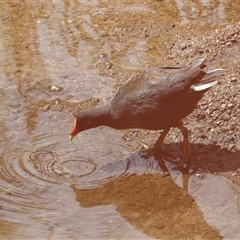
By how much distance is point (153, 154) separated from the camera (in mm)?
6082

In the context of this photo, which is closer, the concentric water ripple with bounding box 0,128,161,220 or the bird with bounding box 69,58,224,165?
the concentric water ripple with bounding box 0,128,161,220

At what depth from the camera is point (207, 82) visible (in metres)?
5.78

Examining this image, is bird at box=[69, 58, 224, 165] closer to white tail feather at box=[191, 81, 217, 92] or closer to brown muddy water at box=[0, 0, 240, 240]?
white tail feather at box=[191, 81, 217, 92]

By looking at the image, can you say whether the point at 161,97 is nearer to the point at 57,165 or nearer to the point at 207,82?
the point at 207,82

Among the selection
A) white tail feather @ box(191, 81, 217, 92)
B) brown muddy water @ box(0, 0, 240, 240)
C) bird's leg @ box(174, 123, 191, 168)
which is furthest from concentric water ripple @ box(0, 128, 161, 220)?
white tail feather @ box(191, 81, 217, 92)

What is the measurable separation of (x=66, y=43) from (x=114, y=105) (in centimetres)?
226

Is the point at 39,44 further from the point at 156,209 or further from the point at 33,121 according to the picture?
the point at 156,209

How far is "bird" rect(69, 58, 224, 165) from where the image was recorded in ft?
18.9

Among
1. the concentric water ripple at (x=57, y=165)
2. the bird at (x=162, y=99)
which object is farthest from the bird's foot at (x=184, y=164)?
the concentric water ripple at (x=57, y=165)

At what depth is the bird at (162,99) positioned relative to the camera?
18.9 ft

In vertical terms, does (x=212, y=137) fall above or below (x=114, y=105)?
below

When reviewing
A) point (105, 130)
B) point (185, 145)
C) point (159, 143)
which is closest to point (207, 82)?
point (185, 145)

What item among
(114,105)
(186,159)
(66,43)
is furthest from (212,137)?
(66,43)

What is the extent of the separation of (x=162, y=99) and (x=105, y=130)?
95cm
